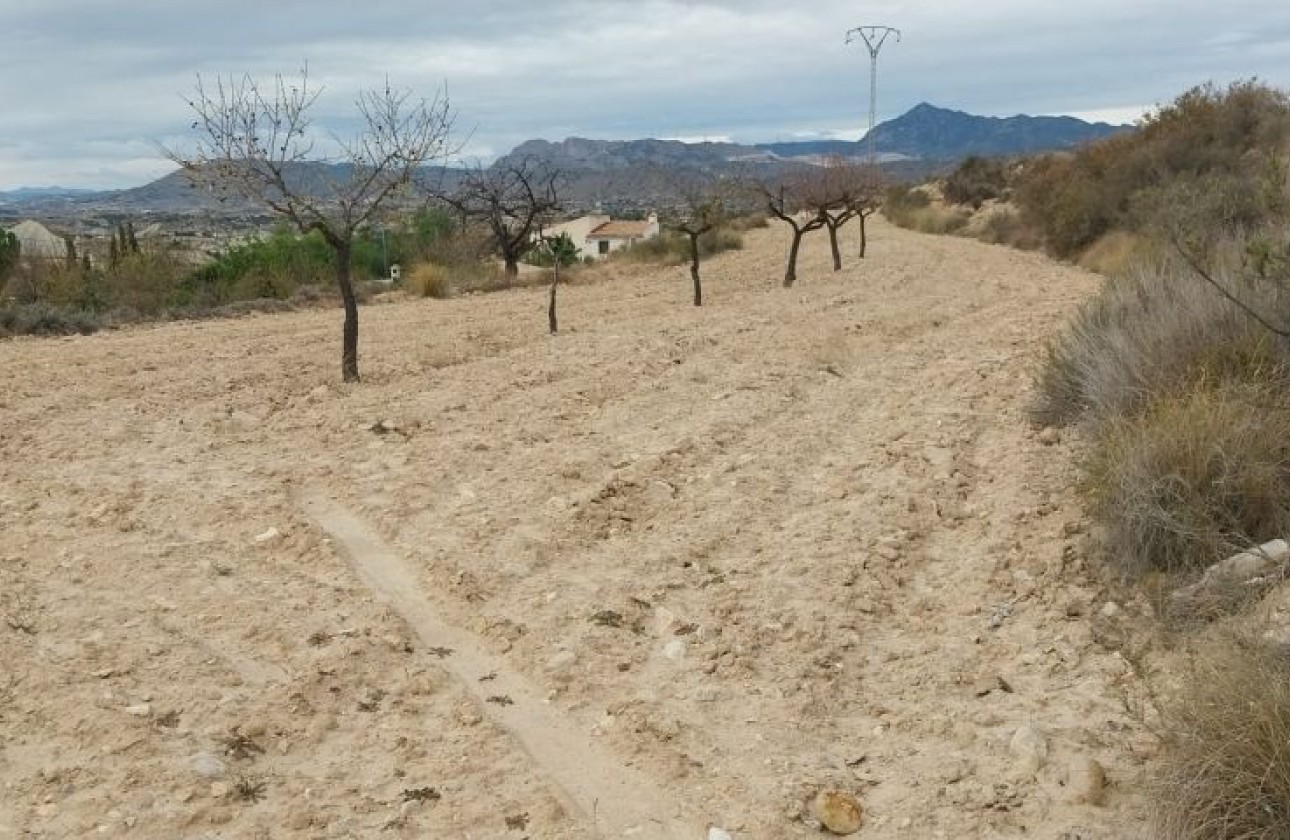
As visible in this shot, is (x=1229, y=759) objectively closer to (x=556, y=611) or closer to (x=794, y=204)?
(x=556, y=611)

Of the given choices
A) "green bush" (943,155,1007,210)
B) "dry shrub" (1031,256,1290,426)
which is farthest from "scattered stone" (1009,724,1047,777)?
"green bush" (943,155,1007,210)

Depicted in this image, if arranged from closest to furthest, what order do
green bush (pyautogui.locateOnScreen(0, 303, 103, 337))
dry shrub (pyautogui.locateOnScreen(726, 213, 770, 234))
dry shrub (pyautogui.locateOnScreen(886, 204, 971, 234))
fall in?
green bush (pyautogui.locateOnScreen(0, 303, 103, 337)) < dry shrub (pyautogui.locateOnScreen(886, 204, 971, 234)) < dry shrub (pyautogui.locateOnScreen(726, 213, 770, 234))

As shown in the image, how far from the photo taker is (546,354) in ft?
39.3

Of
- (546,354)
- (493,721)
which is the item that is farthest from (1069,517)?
(546,354)

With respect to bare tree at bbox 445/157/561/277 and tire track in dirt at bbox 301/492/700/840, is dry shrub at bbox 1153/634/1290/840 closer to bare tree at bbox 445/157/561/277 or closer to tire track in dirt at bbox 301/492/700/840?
tire track in dirt at bbox 301/492/700/840

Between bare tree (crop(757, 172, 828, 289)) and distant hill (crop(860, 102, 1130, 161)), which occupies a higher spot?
distant hill (crop(860, 102, 1130, 161))

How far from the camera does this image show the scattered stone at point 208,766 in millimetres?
4062

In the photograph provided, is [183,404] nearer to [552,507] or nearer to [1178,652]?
[552,507]

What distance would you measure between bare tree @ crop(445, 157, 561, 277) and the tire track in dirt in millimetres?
21070

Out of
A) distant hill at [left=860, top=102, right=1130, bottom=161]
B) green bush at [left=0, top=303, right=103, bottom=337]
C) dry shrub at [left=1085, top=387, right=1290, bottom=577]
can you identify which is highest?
distant hill at [left=860, top=102, right=1130, bottom=161]

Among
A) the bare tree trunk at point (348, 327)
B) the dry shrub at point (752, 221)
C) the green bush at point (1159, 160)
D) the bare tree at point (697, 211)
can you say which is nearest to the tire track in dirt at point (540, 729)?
the bare tree trunk at point (348, 327)

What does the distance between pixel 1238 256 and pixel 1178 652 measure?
4.18 metres

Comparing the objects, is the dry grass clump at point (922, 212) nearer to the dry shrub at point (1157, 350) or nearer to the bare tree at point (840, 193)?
the bare tree at point (840, 193)

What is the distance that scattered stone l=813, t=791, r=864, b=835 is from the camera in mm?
3686
